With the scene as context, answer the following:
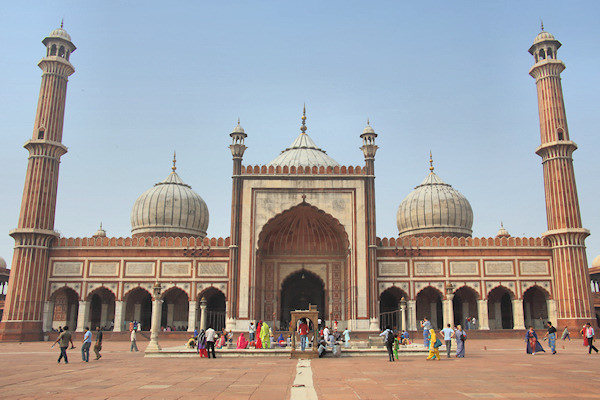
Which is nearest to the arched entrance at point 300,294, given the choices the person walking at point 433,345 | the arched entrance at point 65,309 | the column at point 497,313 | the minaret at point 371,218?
the minaret at point 371,218

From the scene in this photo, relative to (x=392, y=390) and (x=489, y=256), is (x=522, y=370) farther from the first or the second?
(x=489, y=256)

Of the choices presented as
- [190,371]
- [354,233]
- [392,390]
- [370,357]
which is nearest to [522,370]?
[392,390]

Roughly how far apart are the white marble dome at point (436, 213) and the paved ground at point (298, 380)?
62.1ft

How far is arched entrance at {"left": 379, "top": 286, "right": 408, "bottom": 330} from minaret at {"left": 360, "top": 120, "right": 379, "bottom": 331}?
218 cm

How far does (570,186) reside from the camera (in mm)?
25422

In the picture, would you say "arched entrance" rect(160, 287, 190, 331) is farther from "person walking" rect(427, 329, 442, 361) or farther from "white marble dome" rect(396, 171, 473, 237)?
"person walking" rect(427, 329, 442, 361)

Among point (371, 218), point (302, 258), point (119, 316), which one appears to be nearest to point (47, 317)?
point (119, 316)

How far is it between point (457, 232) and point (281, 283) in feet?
36.7

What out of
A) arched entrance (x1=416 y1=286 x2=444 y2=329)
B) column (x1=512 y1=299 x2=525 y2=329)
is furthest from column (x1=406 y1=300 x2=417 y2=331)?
column (x1=512 y1=299 x2=525 y2=329)

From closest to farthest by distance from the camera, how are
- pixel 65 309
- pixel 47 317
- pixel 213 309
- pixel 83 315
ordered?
pixel 47 317
pixel 83 315
pixel 65 309
pixel 213 309

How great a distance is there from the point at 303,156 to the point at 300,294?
746 centimetres

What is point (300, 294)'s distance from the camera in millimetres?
28438

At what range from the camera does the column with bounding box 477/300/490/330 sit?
24.7m

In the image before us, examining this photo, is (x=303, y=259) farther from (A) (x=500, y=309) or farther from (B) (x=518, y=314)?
(B) (x=518, y=314)
